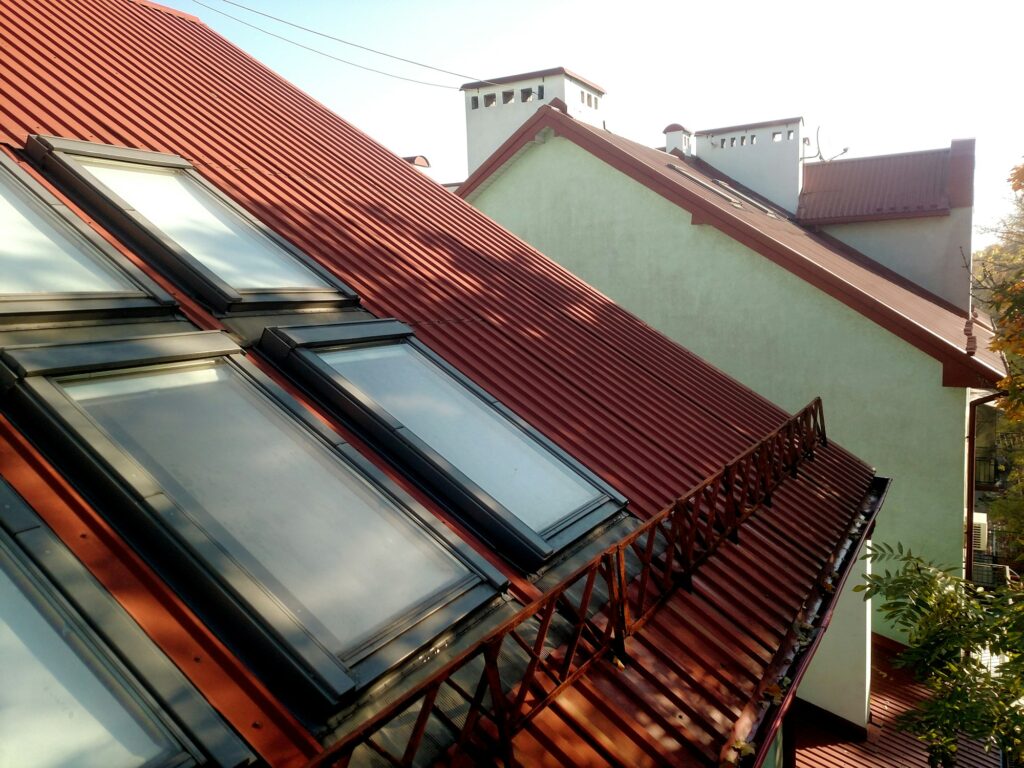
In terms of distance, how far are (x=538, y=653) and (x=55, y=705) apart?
6.09 ft

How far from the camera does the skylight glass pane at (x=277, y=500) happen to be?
307cm

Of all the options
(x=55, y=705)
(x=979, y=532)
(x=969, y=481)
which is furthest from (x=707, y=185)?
(x=55, y=705)

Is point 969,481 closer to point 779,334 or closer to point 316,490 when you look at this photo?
point 779,334

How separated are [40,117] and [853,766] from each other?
12.2 meters

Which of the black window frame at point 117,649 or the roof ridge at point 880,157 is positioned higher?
the roof ridge at point 880,157

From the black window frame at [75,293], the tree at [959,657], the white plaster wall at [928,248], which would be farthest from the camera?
the white plaster wall at [928,248]

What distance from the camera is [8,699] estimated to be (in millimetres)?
2094

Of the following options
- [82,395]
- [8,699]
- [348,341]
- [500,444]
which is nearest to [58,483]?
[82,395]

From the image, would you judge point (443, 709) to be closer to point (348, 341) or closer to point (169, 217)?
point (348, 341)

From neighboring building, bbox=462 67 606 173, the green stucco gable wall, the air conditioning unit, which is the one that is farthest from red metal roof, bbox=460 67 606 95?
the air conditioning unit

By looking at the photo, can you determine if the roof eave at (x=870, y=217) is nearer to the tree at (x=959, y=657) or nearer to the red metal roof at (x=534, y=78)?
the red metal roof at (x=534, y=78)

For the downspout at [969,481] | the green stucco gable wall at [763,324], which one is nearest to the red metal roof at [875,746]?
the downspout at [969,481]

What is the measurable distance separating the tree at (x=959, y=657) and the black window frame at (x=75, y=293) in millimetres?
6328

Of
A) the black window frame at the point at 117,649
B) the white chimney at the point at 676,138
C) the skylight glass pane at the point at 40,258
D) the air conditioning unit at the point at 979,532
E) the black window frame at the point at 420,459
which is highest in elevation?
the white chimney at the point at 676,138
